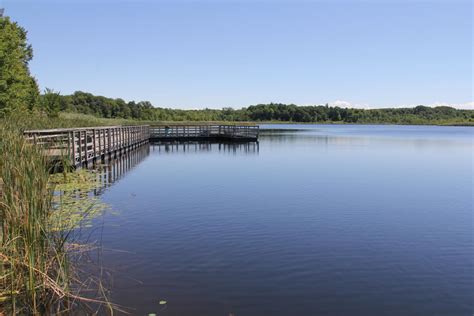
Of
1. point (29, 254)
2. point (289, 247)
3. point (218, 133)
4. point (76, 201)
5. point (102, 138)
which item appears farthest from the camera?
point (218, 133)

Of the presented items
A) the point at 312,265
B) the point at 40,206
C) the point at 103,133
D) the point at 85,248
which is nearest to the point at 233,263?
the point at 312,265

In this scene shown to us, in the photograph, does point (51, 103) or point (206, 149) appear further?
point (51, 103)

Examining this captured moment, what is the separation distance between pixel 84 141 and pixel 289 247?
49.5 feet

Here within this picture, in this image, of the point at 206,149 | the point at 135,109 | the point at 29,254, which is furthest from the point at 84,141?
the point at 135,109

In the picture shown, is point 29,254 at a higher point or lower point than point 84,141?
lower

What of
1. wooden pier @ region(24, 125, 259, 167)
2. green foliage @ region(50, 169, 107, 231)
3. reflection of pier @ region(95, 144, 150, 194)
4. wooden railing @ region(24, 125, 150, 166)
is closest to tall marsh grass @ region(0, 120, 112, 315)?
green foliage @ region(50, 169, 107, 231)

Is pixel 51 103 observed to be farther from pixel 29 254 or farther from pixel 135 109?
pixel 135 109

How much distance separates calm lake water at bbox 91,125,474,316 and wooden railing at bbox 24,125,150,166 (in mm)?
2516

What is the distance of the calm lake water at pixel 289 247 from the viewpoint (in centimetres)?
630

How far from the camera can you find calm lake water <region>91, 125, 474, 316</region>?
630cm

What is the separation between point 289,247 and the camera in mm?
8977

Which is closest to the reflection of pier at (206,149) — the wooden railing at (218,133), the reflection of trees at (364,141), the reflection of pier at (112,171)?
the wooden railing at (218,133)

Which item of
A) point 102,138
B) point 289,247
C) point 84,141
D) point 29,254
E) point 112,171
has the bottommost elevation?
point 289,247

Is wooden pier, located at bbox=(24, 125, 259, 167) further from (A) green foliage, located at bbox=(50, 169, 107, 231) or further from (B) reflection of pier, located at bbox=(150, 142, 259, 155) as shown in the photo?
(B) reflection of pier, located at bbox=(150, 142, 259, 155)
